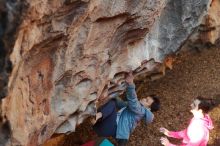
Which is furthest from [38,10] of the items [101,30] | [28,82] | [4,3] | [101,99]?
[101,99]

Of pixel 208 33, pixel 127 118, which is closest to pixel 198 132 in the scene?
pixel 127 118

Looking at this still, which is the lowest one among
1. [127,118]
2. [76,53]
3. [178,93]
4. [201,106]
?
[127,118]

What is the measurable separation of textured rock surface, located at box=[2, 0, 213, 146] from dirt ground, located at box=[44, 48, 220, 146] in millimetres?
856

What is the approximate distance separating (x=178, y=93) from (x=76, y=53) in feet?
9.76

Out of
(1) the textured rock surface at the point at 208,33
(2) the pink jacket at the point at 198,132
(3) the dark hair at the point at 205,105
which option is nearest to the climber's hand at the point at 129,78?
(2) the pink jacket at the point at 198,132

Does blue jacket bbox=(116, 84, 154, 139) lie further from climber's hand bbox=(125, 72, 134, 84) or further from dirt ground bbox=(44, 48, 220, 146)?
dirt ground bbox=(44, 48, 220, 146)

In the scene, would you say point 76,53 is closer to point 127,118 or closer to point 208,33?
point 127,118

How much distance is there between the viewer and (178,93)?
6.85 m

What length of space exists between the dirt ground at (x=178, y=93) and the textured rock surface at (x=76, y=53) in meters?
0.86

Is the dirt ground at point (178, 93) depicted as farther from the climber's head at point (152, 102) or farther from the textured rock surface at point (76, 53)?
the textured rock surface at point (76, 53)

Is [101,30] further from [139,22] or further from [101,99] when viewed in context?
[101,99]

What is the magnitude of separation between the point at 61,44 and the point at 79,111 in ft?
3.45

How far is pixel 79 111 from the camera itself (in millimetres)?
4746

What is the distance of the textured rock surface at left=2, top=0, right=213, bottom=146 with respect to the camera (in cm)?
358
